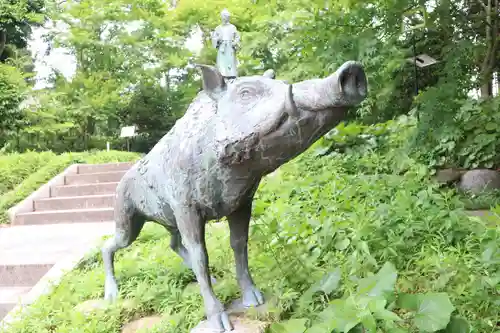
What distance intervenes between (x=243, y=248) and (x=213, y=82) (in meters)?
1.07

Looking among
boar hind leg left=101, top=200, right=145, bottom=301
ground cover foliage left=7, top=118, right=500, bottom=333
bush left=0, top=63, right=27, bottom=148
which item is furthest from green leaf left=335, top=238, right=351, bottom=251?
bush left=0, top=63, right=27, bottom=148

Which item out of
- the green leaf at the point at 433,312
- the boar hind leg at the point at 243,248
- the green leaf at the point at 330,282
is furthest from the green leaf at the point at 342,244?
the green leaf at the point at 433,312

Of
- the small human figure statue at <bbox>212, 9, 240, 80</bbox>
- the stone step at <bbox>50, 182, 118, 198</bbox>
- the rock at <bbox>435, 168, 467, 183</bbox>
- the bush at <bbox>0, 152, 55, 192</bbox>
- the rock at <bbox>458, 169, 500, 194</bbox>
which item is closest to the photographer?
the rock at <bbox>458, 169, 500, 194</bbox>

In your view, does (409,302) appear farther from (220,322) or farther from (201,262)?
(201,262)

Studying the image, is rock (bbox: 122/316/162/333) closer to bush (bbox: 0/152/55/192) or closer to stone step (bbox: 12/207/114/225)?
stone step (bbox: 12/207/114/225)

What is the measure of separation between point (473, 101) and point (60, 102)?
45.8 feet

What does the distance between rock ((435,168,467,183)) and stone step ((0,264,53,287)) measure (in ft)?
17.0

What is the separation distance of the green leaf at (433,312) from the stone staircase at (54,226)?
3.21 m

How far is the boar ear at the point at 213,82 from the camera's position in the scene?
2.22 m

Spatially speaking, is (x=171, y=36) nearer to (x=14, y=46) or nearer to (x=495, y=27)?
(x=14, y=46)

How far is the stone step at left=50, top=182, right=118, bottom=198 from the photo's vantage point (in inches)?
351

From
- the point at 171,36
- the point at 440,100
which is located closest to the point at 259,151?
the point at 440,100

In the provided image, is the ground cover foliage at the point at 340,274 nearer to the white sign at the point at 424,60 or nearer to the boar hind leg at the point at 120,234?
the boar hind leg at the point at 120,234

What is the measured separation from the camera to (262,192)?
19.8 ft
